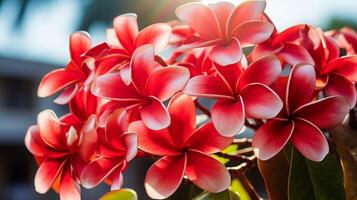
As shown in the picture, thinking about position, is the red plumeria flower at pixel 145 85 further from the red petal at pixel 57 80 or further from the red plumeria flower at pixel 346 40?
the red plumeria flower at pixel 346 40

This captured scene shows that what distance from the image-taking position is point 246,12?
0.45 m

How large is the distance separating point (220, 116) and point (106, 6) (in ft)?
39.6

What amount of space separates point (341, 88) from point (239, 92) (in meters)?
0.10

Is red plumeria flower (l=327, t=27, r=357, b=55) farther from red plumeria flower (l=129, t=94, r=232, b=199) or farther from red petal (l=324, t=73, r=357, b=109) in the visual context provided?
red plumeria flower (l=129, t=94, r=232, b=199)

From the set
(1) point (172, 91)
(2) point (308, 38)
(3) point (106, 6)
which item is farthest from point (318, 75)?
(3) point (106, 6)

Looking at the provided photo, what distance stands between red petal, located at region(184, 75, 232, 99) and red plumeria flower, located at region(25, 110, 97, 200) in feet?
0.31

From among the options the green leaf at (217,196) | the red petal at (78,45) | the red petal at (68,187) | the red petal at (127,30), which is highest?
the red petal at (127,30)

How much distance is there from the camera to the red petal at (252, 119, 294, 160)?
0.40 meters

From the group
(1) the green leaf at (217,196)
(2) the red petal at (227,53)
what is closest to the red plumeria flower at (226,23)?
(2) the red petal at (227,53)

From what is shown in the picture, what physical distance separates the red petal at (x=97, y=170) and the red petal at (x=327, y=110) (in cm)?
14

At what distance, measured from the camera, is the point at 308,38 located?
19.9 inches

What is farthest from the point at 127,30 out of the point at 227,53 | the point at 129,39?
the point at 227,53

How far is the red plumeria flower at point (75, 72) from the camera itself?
48 centimetres

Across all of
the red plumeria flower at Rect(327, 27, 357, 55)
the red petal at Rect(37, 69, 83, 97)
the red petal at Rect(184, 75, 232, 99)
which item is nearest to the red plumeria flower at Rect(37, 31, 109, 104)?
the red petal at Rect(37, 69, 83, 97)
